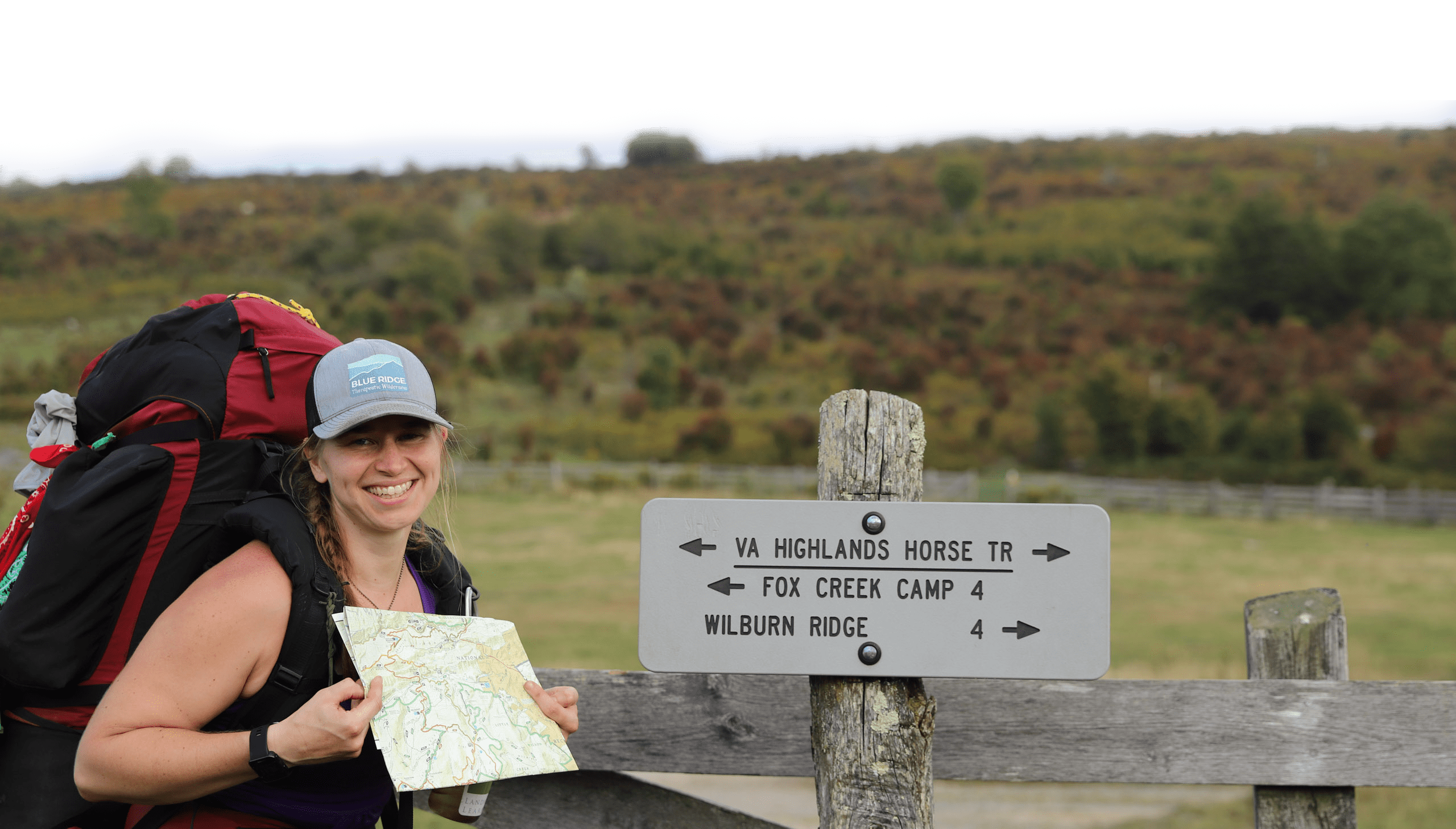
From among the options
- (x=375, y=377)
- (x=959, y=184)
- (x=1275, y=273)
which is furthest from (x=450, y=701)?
(x=959, y=184)

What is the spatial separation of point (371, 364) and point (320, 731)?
0.70 m

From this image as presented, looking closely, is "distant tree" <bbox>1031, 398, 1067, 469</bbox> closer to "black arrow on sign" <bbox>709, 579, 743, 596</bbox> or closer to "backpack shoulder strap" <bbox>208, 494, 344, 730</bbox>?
"black arrow on sign" <bbox>709, 579, 743, 596</bbox>

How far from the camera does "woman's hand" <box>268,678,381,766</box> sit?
1.81 m

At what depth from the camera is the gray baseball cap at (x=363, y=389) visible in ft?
6.59

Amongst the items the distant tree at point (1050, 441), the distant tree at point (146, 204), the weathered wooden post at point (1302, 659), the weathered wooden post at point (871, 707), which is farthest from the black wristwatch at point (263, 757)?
the distant tree at point (146, 204)

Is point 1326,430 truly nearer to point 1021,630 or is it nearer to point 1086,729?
point 1086,729

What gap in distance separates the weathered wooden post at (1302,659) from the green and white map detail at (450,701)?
1.88 m

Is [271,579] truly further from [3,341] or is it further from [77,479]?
[3,341]

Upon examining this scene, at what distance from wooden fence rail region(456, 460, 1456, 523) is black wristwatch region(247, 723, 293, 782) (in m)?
27.3

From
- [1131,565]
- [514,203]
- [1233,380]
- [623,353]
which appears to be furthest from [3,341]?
[1233,380]

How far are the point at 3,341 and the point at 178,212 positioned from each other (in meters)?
39.0

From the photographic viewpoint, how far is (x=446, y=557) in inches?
93.7

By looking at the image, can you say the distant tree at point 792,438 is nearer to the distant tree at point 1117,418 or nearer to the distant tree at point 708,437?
the distant tree at point 708,437

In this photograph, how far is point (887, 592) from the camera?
220 centimetres
